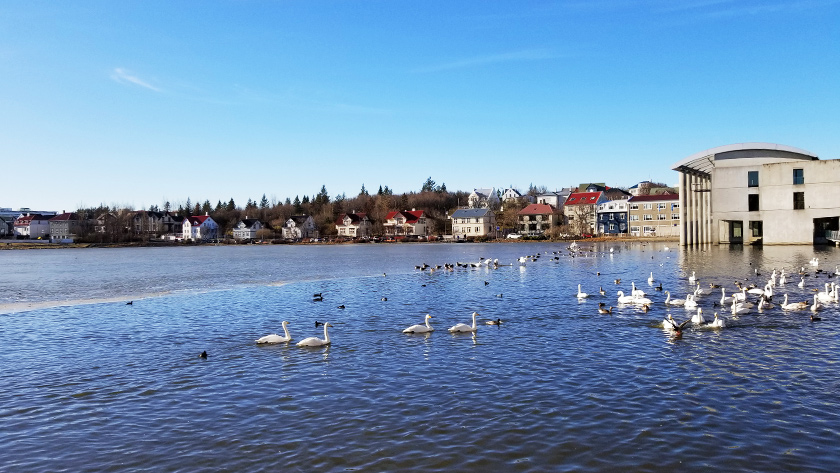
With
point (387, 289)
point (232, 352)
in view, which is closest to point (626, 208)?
point (387, 289)

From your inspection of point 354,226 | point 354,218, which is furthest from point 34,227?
point 354,226

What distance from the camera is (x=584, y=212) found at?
12169cm

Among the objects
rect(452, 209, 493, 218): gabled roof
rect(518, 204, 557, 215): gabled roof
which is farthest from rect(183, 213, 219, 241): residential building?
rect(518, 204, 557, 215): gabled roof

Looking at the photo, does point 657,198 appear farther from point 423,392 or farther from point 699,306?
point 423,392

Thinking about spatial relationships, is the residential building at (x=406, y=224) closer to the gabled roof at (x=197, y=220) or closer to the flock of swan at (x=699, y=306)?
the gabled roof at (x=197, y=220)

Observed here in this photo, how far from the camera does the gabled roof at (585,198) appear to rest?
12381 centimetres

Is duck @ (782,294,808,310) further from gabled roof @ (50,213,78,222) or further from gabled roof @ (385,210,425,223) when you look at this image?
gabled roof @ (50,213,78,222)

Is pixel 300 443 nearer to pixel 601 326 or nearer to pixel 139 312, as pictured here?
pixel 601 326

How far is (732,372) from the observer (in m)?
12.6

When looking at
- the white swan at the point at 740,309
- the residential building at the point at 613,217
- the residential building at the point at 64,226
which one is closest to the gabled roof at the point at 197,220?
the residential building at the point at 64,226

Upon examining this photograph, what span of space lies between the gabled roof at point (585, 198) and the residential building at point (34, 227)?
131 metres

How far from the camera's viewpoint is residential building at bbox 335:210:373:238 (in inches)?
5773

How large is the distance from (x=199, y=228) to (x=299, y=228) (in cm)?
2655

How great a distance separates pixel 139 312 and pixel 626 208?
10039 cm
